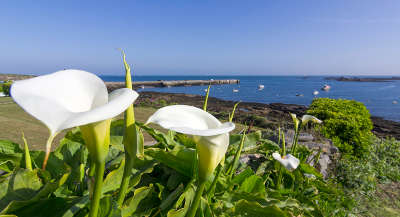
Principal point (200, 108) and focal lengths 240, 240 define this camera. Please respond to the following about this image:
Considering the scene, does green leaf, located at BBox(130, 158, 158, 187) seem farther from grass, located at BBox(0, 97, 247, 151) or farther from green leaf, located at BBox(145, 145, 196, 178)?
grass, located at BBox(0, 97, 247, 151)

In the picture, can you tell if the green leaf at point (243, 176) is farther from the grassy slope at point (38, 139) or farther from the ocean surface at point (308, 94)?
the ocean surface at point (308, 94)

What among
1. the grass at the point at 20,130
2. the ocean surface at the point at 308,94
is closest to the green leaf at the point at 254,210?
the grass at the point at 20,130

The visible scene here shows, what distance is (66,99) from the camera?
1.23 ft

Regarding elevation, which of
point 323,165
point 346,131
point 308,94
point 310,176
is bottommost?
point 308,94

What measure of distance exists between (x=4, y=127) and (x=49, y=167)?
4096 millimetres

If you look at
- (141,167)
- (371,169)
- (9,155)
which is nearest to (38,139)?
(9,155)

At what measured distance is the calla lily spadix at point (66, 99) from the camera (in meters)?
0.27

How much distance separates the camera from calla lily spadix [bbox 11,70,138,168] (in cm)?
27

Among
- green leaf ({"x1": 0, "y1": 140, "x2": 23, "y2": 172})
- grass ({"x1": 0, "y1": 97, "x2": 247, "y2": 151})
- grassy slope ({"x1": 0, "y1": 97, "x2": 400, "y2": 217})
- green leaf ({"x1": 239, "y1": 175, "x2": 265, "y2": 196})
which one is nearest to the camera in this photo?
green leaf ({"x1": 0, "y1": 140, "x2": 23, "y2": 172})

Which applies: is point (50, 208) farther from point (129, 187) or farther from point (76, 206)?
point (129, 187)

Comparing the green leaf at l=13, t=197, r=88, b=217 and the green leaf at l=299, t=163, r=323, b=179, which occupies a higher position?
the green leaf at l=13, t=197, r=88, b=217

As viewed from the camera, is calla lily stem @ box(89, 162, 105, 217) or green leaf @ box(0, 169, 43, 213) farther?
green leaf @ box(0, 169, 43, 213)

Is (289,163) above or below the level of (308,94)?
above

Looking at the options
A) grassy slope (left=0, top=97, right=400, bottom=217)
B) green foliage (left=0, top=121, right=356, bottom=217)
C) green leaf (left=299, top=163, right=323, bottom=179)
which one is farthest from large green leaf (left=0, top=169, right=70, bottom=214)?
green leaf (left=299, top=163, right=323, bottom=179)
